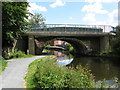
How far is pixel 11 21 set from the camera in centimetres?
1287

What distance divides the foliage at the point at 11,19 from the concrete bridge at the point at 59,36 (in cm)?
612

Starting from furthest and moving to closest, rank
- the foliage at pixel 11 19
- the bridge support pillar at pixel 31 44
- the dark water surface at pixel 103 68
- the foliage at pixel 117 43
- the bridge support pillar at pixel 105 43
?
the bridge support pillar at pixel 105 43 < the foliage at pixel 117 43 < the bridge support pillar at pixel 31 44 < the foliage at pixel 11 19 < the dark water surface at pixel 103 68

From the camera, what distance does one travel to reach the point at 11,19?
12.9 meters

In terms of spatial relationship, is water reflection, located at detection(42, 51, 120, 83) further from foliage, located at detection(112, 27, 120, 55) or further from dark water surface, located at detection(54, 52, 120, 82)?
foliage, located at detection(112, 27, 120, 55)

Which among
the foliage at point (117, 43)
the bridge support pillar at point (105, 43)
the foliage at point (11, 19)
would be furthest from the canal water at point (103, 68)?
the foliage at point (11, 19)

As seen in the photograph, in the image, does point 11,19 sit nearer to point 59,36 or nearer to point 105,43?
point 59,36

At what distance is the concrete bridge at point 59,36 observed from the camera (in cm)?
2106

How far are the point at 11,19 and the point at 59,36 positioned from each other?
12567mm

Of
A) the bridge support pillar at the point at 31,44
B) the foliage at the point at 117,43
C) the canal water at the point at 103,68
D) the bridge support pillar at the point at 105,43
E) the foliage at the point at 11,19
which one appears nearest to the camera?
the canal water at the point at 103,68

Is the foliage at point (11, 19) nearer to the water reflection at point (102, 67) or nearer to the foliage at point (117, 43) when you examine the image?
the water reflection at point (102, 67)

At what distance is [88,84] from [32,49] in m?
16.7

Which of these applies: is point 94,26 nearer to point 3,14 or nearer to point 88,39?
point 88,39

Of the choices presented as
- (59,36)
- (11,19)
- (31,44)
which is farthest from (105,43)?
(11,19)

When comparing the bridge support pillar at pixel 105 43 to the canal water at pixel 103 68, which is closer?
the canal water at pixel 103 68
